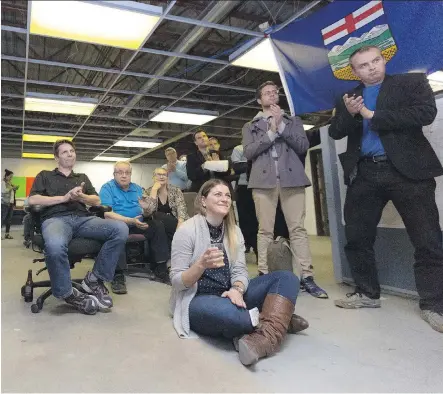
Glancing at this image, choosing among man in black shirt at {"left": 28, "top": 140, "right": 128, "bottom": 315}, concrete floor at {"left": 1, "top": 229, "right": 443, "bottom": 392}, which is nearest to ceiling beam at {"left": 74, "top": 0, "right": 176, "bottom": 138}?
man in black shirt at {"left": 28, "top": 140, "right": 128, "bottom": 315}

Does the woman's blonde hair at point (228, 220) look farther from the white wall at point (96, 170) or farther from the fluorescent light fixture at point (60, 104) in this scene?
the white wall at point (96, 170)

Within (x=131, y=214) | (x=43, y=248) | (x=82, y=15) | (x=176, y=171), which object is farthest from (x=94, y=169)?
(x=82, y=15)

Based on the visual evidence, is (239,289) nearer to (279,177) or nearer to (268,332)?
(268,332)

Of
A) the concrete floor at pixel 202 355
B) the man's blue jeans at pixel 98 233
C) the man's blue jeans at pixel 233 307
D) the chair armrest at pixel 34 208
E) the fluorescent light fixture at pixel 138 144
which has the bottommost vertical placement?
the concrete floor at pixel 202 355

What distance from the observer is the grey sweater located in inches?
60.3

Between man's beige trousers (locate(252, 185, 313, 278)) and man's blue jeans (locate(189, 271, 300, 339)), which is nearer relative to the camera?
man's blue jeans (locate(189, 271, 300, 339))

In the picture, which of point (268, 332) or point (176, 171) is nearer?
point (268, 332)

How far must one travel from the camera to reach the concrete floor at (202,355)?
3.63 ft

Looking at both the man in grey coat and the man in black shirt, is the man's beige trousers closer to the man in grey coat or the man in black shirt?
the man in grey coat

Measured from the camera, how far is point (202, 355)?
1342 millimetres

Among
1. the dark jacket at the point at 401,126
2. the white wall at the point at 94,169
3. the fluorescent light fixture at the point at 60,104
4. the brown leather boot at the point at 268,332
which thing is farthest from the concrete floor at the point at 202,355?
the white wall at the point at 94,169

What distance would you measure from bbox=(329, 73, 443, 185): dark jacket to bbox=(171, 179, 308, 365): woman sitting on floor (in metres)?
0.68

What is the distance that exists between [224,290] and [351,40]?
1.16 m

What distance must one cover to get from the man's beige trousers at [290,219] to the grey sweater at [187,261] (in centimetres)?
57
